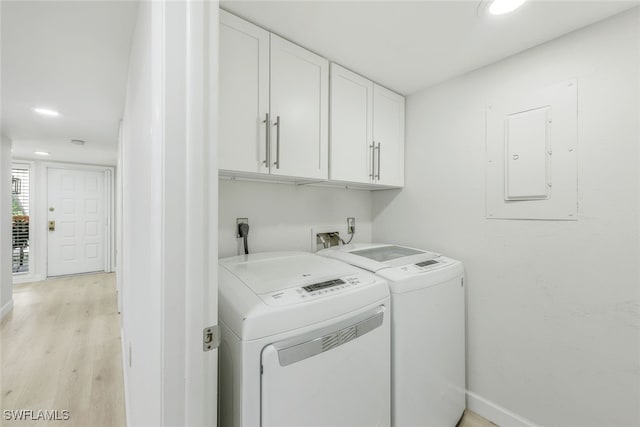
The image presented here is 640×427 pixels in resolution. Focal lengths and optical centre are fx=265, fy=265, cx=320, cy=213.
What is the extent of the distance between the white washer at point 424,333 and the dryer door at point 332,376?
3.7 inches

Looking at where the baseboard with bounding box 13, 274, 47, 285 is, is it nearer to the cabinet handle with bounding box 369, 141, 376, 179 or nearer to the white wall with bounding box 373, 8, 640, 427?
the cabinet handle with bounding box 369, 141, 376, 179

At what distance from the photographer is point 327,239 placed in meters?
1.95

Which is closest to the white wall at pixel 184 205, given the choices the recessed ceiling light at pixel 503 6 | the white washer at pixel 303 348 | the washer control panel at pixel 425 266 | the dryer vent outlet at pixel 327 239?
the white washer at pixel 303 348

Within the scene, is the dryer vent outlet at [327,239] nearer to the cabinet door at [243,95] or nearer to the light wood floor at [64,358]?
the cabinet door at [243,95]

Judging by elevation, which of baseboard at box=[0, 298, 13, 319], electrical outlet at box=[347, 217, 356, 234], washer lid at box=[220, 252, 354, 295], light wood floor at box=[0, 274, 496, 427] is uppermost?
electrical outlet at box=[347, 217, 356, 234]

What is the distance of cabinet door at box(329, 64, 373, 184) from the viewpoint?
5.15ft

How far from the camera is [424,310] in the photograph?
128 cm

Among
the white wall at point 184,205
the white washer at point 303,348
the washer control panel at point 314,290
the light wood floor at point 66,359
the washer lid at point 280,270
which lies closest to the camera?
the white wall at point 184,205

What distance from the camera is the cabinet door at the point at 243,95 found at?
1.18 metres

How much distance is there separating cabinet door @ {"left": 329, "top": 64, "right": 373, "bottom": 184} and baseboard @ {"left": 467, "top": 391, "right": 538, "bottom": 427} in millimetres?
1538

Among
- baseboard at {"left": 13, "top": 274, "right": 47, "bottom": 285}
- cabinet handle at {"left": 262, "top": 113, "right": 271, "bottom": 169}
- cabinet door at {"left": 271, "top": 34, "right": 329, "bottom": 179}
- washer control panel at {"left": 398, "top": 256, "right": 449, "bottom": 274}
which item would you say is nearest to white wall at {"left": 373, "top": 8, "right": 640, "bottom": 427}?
washer control panel at {"left": 398, "top": 256, "right": 449, "bottom": 274}

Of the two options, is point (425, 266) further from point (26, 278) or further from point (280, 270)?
point (26, 278)

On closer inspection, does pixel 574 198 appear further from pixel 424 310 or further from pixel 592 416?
pixel 592 416

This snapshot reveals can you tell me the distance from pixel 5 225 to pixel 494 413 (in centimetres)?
499
